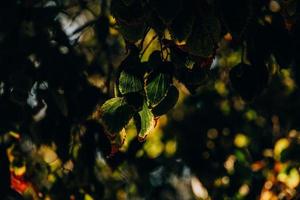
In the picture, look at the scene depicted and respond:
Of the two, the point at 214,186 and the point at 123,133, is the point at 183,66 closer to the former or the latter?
the point at 123,133

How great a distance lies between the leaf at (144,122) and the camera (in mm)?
938

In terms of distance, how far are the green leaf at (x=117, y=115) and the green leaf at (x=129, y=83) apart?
2 cm

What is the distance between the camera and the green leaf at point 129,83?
3.13 ft

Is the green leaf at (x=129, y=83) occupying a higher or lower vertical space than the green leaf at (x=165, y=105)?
higher

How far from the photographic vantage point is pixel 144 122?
3.11ft

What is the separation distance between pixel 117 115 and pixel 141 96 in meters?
0.06

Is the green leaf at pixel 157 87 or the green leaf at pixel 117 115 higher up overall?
the green leaf at pixel 157 87

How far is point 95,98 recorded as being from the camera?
1.72 metres

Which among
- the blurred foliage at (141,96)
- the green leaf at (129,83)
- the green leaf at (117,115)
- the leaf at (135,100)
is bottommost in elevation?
the blurred foliage at (141,96)

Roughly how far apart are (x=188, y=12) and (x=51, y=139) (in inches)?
43.0

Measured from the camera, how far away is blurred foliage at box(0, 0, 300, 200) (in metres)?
0.94

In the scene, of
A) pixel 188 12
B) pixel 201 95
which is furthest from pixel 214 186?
pixel 188 12

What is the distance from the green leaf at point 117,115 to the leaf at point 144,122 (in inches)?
1.0

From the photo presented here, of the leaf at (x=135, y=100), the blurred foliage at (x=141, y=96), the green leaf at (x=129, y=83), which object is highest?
the green leaf at (x=129, y=83)
